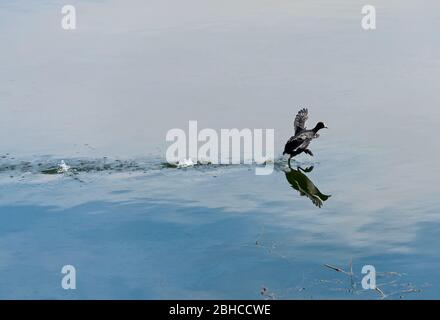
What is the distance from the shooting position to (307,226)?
1359 cm

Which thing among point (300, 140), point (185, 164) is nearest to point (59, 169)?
point (185, 164)

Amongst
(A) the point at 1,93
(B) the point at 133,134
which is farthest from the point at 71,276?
(A) the point at 1,93

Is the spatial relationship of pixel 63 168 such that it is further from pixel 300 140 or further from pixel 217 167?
pixel 300 140

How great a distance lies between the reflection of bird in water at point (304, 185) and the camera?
48.6ft

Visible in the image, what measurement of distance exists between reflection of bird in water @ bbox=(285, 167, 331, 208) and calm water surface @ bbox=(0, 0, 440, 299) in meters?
0.04

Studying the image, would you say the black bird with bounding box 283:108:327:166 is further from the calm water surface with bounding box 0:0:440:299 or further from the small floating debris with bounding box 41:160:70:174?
the small floating debris with bounding box 41:160:70:174

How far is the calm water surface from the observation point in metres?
12.1

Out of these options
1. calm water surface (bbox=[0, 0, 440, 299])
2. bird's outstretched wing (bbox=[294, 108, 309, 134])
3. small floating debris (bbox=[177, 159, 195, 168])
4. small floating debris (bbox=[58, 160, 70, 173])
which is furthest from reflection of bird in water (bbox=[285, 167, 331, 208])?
small floating debris (bbox=[58, 160, 70, 173])

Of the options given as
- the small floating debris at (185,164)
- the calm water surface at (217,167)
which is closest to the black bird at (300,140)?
the calm water surface at (217,167)

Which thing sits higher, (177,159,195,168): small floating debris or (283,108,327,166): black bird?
(283,108,327,166): black bird

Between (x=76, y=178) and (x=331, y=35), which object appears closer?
(x=76, y=178)
